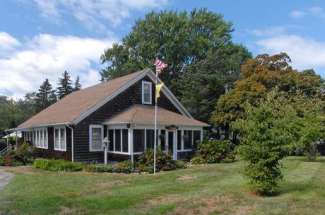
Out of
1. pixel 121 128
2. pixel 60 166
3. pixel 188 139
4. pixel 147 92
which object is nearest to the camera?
pixel 60 166

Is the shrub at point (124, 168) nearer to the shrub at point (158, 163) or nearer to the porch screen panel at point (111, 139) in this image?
the shrub at point (158, 163)

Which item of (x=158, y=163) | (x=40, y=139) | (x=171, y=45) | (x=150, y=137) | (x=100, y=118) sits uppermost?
(x=171, y=45)

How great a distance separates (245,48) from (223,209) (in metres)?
48.9

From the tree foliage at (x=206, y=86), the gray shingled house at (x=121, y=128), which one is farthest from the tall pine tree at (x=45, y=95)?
the gray shingled house at (x=121, y=128)

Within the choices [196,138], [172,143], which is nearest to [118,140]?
[172,143]

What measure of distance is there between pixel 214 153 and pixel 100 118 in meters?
7.37

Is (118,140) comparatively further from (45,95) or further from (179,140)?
(45,95)

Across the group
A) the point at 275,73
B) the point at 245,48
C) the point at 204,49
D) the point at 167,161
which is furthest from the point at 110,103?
the point at 245,48

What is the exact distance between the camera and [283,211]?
9.66 m

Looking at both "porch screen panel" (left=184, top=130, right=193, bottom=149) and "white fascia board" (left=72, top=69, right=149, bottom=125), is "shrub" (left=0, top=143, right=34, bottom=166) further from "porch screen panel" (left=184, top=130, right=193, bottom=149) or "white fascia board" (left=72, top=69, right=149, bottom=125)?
"porch screen panel" (left=184, top=130, right=193, bottom=149)

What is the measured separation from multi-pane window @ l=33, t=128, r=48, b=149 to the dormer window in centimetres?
771

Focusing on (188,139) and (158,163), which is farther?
(188,139)

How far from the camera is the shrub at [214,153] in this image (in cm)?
2403

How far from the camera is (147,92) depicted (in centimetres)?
2780
